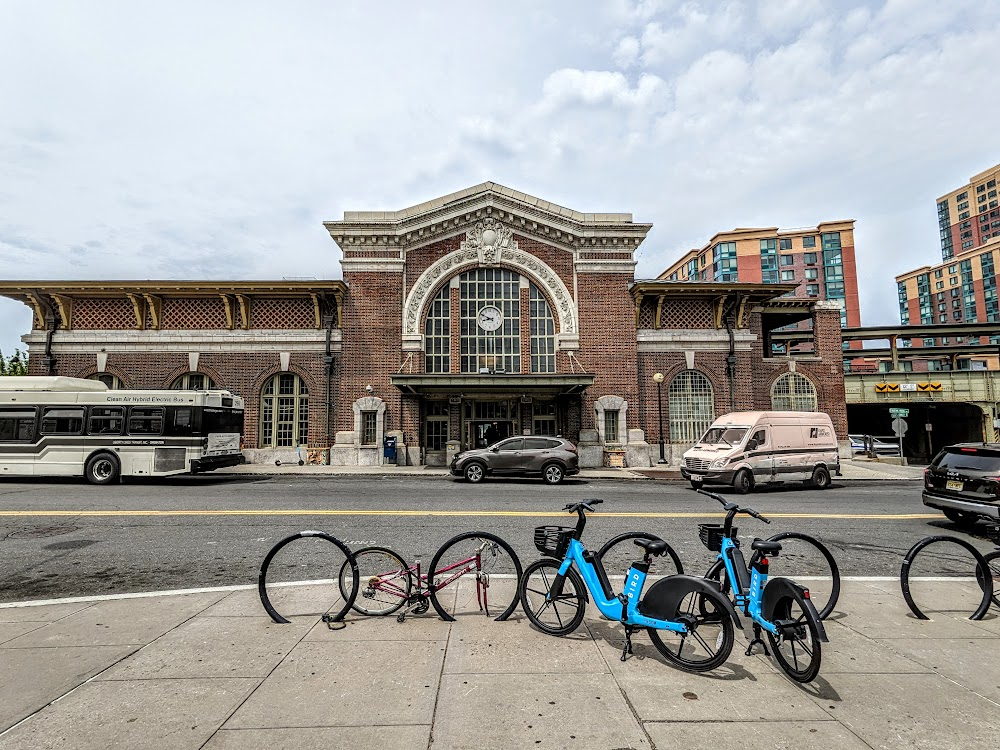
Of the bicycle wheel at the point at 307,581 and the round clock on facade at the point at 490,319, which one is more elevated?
the round clock on facade at the point at 490,319

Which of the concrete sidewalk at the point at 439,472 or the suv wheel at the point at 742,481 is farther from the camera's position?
the concrete sidewalk at the point at 439,472

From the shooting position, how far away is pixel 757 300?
23844mm

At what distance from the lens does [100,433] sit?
Result: 1568 centimetres

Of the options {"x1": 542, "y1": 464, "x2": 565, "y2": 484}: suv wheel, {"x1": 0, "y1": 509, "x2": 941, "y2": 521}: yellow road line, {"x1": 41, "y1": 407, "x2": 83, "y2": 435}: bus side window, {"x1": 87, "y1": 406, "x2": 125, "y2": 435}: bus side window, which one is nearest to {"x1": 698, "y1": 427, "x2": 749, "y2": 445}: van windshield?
{"x1": 542, "y1": 464, "x2": 565, "y2": 484}: suv wheel

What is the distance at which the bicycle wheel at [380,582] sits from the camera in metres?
4.77

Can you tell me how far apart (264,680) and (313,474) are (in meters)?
15.9

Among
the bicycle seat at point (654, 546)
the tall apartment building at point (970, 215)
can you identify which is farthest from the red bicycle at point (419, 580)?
the tall apartment building at point (970, 215)

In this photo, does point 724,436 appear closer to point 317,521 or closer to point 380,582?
point 317,521

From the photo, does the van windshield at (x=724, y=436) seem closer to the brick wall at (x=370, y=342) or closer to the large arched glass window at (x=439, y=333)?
the large arched glass window at (x=439, y=333)

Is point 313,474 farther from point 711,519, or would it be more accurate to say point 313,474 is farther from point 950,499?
point 950,499

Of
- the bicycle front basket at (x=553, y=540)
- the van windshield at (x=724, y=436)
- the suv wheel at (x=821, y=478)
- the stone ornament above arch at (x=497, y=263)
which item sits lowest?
the suv wheel at (x=821, y=478)

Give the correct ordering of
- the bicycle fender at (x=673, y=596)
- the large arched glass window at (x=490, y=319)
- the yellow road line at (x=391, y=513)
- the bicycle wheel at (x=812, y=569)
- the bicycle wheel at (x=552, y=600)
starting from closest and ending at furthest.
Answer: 1. the bicycle fender at (x=673, y=596)
2. the bicycle wheel at (x=552, y=600)
3. the bicycle wheel at (x=812, y=569)
4. the yellow road line at (x=391, y=513)
5. the large arched glass window at (x=490, y=319)

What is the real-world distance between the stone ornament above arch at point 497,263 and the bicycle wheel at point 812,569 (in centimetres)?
1668

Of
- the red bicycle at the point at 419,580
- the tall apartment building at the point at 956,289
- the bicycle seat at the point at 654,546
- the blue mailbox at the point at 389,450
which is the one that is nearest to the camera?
the bicycle seat at the point at 654,546
